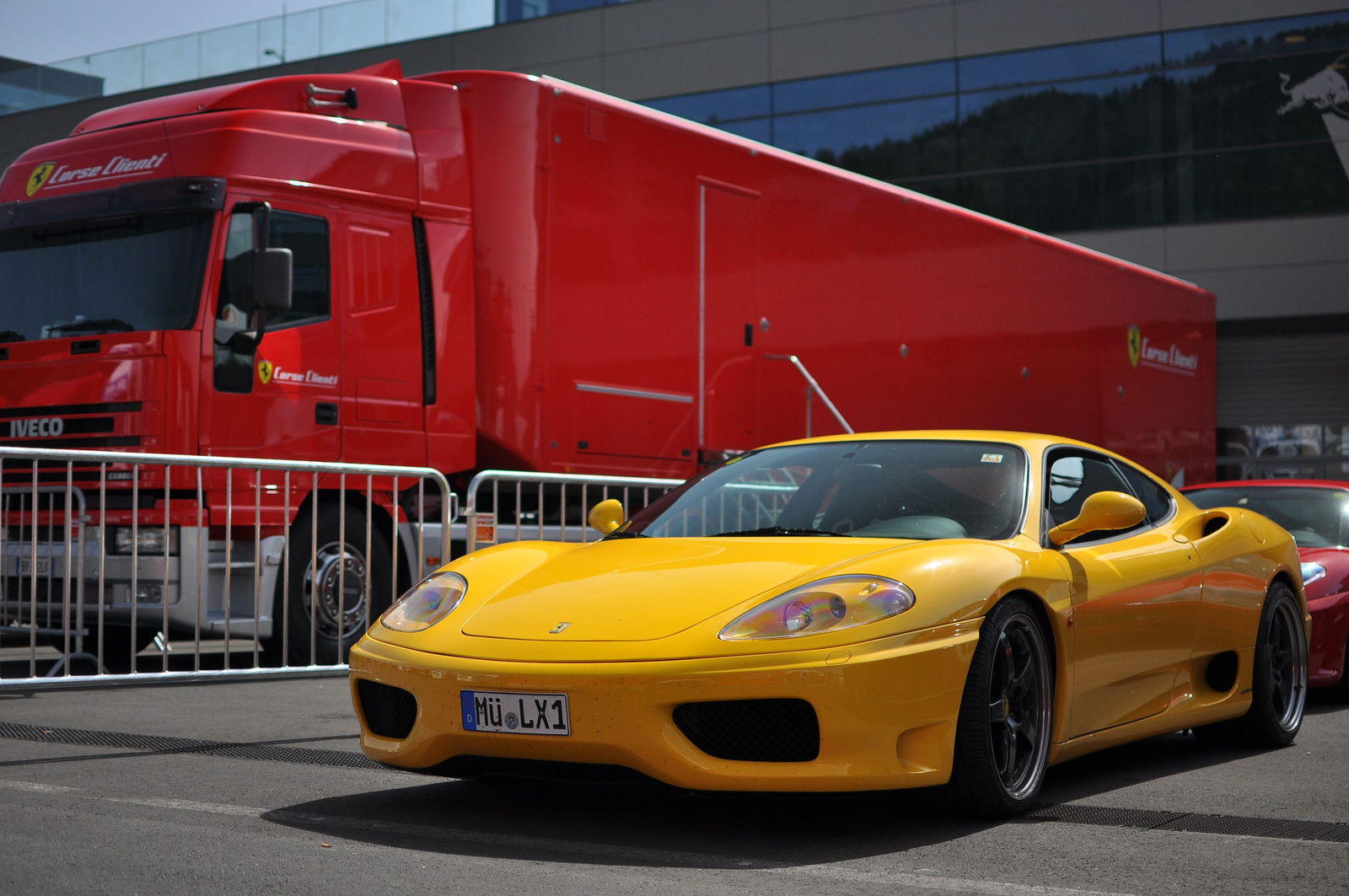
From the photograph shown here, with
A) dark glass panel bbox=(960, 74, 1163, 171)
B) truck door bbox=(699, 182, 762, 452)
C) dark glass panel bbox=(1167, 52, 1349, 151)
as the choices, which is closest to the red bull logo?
dark glass panel bbox=(1167, 52, 1349, 151)

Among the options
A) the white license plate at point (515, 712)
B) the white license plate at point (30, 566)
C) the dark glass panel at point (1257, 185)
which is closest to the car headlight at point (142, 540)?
the white license plate at point (30, 566)

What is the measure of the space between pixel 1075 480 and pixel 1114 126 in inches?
796

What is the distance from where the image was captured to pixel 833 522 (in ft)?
17.1

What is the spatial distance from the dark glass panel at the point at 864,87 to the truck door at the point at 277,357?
58.3 ft

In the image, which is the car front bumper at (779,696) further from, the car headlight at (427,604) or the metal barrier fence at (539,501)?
the metal barrier fence at (539,501)

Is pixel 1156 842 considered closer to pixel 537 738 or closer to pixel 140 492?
pixel 537 738

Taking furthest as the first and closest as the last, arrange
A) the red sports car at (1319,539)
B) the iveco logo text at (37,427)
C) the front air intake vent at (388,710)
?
1. the iveco logo text at (37,427)
2. the red sports car at (1319,539)
3. the front air intake vent at (388,710)

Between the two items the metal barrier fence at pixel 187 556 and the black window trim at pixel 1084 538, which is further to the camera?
the metal barrier fence at pixel 187 556

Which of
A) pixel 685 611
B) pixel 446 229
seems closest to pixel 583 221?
pixel 446 229

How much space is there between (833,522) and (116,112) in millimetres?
6418

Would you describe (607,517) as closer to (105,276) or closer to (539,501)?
(539,501)

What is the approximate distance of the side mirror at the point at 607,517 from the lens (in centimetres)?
570

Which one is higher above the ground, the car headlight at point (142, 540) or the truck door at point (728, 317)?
the truck door at point (728, 317)

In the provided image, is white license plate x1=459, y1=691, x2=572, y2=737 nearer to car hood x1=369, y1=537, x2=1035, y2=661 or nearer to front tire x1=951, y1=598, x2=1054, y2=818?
car hood x1=369, y1=537, x2=1035, y2=661
